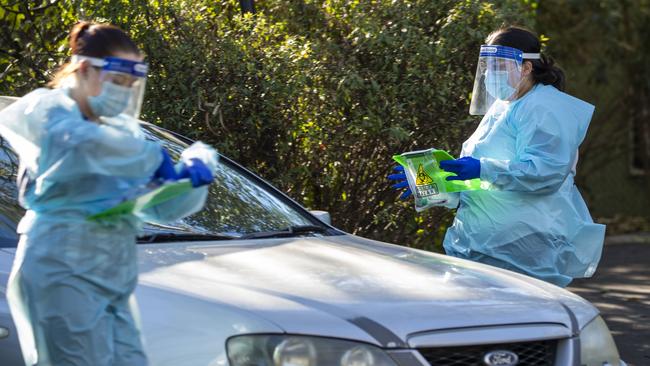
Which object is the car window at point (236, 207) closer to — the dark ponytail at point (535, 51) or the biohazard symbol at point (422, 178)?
the biohazard symbol at point (422, 178)

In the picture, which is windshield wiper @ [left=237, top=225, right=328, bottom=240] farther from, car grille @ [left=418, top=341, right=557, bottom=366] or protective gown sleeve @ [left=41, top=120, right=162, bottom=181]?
protective gown sleeve @ [left=41, top=120, right=162, bottom=181]

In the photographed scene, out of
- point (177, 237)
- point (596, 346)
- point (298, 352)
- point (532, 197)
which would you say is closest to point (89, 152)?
point (298, 352)

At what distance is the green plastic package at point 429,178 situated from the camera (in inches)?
189

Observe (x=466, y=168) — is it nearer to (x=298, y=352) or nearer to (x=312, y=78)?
(x=298, y=352)

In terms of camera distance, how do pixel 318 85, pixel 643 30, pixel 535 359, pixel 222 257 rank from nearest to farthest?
pixel 535 359 < pixel 222 257 < pixel 318 85 < pixel 643 30

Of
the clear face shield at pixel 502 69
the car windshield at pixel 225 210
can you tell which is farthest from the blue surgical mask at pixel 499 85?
the car windshield at pixel 225 210

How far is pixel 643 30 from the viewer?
14133 mm

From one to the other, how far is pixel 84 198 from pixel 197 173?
31cm

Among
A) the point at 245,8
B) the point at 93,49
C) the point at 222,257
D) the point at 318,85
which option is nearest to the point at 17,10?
the point at 245,8

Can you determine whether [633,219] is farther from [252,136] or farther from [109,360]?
[109,360]

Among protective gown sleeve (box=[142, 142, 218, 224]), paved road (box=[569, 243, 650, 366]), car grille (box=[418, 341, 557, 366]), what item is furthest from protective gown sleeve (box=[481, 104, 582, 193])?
paved road (box=[569, 243, 650, 366])

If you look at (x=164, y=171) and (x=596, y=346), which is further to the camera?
(x=596, y=346)

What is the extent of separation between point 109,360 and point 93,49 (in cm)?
84

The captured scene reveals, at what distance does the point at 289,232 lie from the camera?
4547 millimetres
